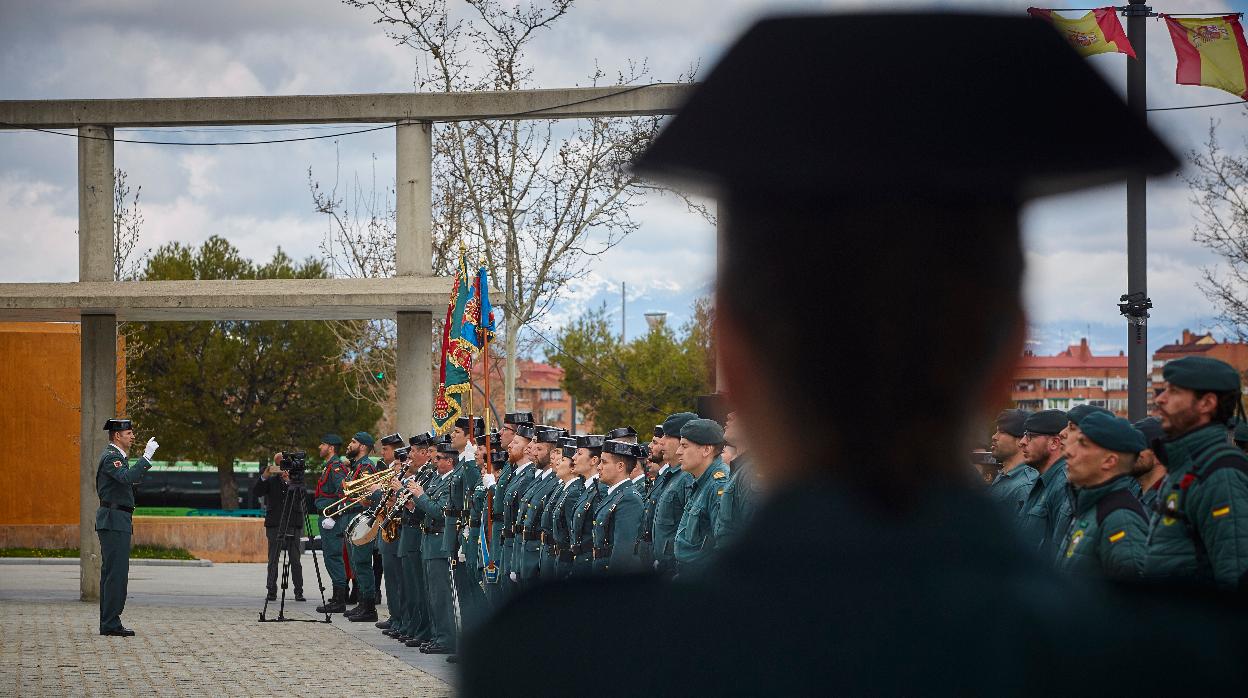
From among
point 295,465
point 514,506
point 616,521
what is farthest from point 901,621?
point 295,465

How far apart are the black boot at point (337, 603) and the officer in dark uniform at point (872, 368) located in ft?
57.9

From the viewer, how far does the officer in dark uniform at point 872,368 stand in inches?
33.5

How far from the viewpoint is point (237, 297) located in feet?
50.7

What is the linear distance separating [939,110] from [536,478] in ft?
38.9

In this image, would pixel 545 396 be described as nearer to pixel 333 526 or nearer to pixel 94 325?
pixel 333 526

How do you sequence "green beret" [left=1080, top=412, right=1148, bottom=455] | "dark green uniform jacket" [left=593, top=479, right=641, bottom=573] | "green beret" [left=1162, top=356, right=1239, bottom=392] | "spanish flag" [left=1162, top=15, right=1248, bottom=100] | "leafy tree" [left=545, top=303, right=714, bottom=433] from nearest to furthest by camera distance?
"green beret" [left=1162, top=356, right=1239, bottom=392], "green beret" [left=1080, top=412, right=1148, bottom=455], "dark green uniform jacket" [left=593, top=479, right=641, bottom=573], "spanish flag" [left=1162, top=15, right=1248, bottom=100], "leafy tree" [left=545, top=303, right=714, bottom=433]

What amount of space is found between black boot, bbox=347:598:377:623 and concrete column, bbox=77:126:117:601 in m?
3.11

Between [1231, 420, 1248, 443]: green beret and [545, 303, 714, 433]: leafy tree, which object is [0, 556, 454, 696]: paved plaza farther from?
[545, 303, 714, 433]: leafy tree

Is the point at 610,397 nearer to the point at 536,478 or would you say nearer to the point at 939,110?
the point at 536,478

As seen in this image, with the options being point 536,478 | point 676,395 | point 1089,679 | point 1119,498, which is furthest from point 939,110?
point 676,395

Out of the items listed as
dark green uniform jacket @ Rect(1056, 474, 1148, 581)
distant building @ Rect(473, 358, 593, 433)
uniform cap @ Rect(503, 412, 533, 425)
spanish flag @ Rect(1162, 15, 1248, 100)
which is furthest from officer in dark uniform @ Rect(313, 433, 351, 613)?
distant building @ Rect(473, 358, 593, 433)

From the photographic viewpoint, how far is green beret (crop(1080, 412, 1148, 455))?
6059 mm

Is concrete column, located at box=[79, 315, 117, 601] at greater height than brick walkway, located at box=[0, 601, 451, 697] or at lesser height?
greater

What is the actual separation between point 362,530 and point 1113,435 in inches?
471
